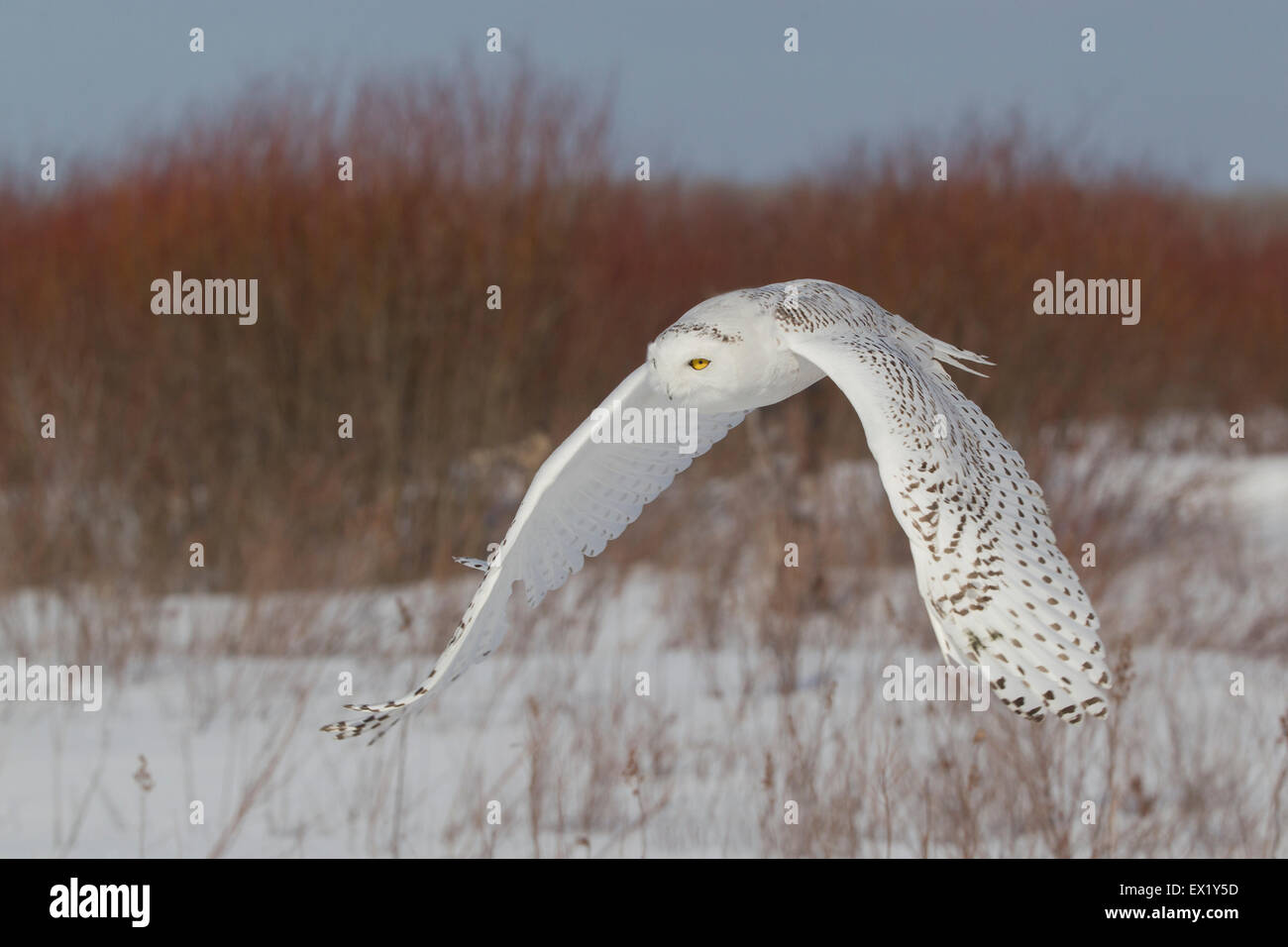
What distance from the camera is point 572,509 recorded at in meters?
2.79

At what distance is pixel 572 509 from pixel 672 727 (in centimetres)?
216

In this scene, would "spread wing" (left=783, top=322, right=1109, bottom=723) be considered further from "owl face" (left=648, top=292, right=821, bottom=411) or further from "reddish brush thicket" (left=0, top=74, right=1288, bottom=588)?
"reddish brush thicket" (left=0, top=74, right=1288, bottom=588)

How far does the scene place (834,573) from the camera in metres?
6.52

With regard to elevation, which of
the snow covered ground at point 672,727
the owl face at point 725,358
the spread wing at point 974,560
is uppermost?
the owl face at point 725,358

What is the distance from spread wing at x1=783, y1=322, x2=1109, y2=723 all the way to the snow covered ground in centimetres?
90

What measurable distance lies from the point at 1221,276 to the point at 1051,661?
1308 centimetres

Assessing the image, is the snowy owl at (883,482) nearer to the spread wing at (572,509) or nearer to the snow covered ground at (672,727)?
the spread wing at (572,509)

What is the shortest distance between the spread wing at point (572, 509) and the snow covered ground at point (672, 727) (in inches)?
18.3

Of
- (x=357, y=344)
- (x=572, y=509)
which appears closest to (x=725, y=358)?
(x=572, y=509)

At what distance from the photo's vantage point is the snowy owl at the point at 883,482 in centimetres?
207

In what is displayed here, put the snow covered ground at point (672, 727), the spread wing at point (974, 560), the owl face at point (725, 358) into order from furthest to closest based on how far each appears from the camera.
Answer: the snow covered ground at point (672, 727)
the owl face at point (725, 358)
the spread wing at point (974, 560)

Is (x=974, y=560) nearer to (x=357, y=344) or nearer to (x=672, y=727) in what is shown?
(x=672, y=727)

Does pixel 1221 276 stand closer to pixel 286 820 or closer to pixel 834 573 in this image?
pixel 834 573

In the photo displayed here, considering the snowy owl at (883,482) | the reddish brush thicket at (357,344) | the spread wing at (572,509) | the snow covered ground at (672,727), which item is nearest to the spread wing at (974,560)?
the snowy owl at (883,482)
